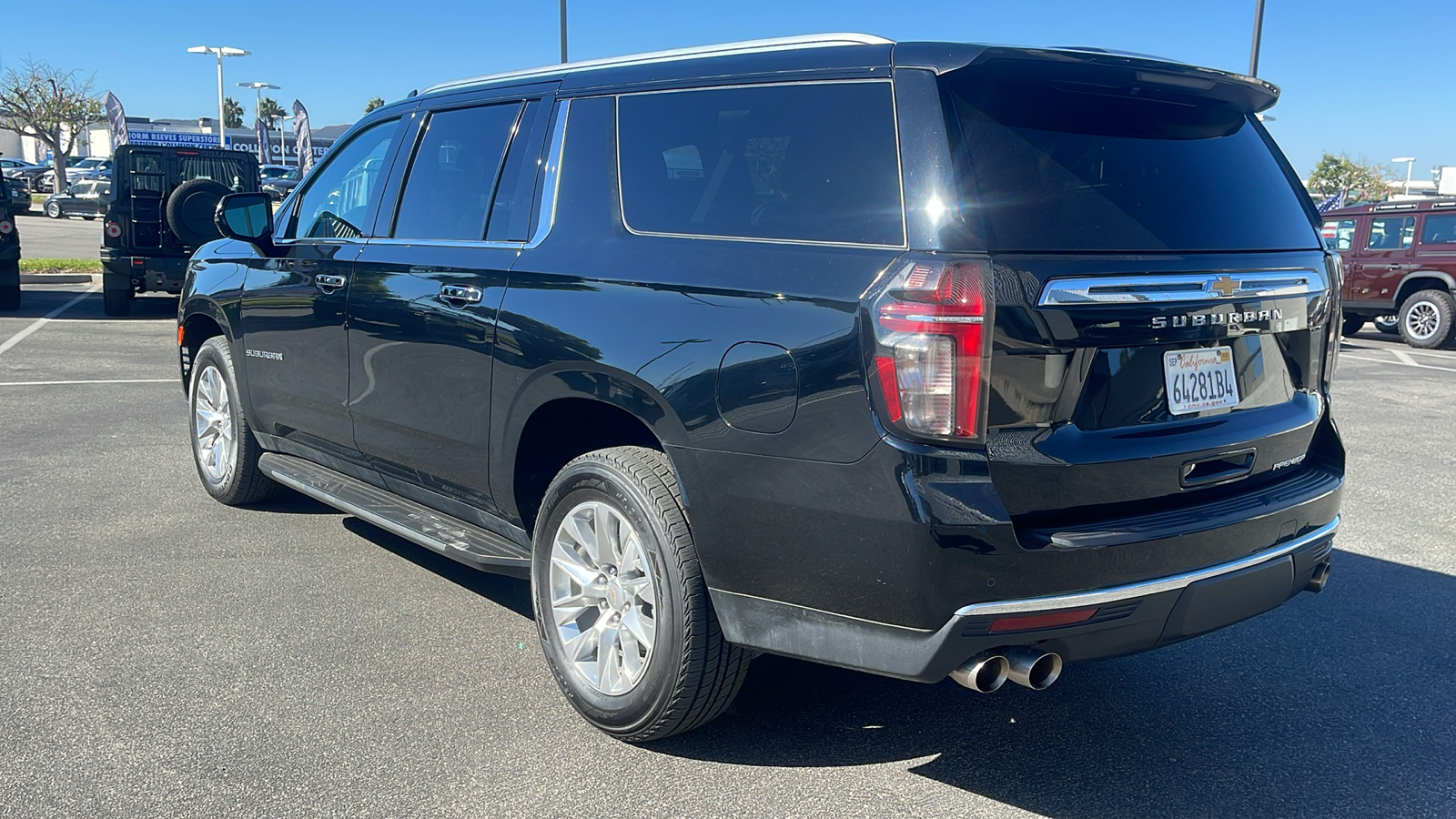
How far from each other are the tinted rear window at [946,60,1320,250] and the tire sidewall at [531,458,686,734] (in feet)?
3.85

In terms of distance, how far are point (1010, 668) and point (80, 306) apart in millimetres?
15768

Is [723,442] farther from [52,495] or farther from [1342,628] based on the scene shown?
[52,495]

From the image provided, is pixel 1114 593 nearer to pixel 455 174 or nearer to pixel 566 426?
pixel 566 426

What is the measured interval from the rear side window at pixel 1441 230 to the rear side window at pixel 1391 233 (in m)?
0.17

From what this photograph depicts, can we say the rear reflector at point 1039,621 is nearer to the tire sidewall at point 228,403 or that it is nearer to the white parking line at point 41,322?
the tire sidewall at point 228,403

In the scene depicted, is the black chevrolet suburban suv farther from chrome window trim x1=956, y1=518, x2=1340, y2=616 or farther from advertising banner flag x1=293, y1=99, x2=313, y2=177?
advertising banner flag x1=293, y1=99, x2=313, y2=177

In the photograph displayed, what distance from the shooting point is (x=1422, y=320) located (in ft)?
51.0

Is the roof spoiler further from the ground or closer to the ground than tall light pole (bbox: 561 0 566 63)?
closer to the ground

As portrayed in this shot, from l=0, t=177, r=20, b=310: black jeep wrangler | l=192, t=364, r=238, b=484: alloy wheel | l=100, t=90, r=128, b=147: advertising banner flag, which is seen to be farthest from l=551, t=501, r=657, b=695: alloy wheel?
l=100, t=90, r=128, b=147: advertising banner flag

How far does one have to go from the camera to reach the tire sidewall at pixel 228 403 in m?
5.39

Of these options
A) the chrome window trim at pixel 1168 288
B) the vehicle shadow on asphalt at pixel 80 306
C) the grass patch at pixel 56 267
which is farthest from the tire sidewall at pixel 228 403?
the grass patch at pixel 56 267

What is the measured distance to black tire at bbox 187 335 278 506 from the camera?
5379 millimetres

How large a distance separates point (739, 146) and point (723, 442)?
85 centimetres

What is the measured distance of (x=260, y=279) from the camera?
499 cm
